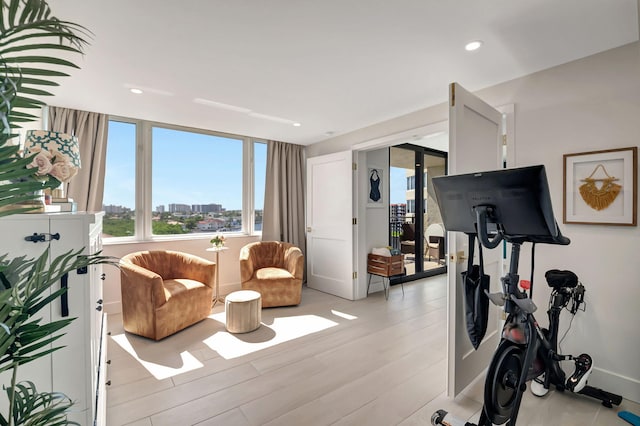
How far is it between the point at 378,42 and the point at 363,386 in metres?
2.48

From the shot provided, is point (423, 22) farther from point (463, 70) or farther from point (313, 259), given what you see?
point (313, 259)

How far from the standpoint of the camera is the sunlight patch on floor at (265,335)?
287 cm

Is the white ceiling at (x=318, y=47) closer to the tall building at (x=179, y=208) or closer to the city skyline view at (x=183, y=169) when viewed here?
the city skyline view at (x=183, y=169)

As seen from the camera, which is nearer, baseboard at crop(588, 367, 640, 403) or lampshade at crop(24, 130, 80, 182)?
lampshade at crop(24, 130, 80, 182)

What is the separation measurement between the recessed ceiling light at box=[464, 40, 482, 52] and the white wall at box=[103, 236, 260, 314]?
12.5ft

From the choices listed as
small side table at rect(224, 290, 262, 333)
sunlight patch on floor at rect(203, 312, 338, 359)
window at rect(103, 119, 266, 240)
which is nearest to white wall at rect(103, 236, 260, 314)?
window at rect(103, 119, 266, 240)

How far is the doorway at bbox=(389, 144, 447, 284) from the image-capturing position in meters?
5.52

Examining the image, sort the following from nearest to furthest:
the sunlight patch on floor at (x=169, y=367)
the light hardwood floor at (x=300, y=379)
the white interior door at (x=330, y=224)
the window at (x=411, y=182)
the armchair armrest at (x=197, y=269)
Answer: the light hardwood floor at (x=300, y=379) → the sunlight patch on floor at (x=169, y=367) → the armchair armrest at (x=197, y=269) → the white interior door at (x=330, y=224) → the window at (x=411, y=182)

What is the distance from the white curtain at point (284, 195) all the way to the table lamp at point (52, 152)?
3.47 metres

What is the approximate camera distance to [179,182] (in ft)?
14.4

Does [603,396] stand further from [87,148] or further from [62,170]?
[87,148]

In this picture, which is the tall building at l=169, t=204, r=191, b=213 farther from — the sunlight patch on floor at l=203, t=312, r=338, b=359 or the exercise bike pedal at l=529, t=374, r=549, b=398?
the exercise bike pedal at l=529, t=374, r=549, b=398

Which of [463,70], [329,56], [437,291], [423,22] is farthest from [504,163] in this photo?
[437,291]

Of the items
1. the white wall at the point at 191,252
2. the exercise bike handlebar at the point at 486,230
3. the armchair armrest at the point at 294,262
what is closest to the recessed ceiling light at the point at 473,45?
the exercise bike handlebar at the point at 486,230
